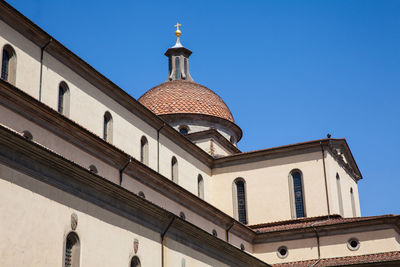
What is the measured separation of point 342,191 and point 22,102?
21270 millimetres

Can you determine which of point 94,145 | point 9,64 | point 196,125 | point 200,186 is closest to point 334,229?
point 200,186

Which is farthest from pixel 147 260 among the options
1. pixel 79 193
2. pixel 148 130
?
pixel 148 130

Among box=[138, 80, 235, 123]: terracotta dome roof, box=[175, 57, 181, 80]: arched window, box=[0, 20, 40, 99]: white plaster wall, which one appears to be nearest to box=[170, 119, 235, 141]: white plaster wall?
box=[138, 80, 235, 123]: terracotta dome roof

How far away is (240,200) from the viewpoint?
36812 millimetres

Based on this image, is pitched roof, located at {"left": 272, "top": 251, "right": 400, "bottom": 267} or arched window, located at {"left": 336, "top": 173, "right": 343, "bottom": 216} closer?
pitched roof, located at {"left": 272, "top": 251, "right": 400, "bottom": 267}

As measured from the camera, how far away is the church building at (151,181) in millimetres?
16266

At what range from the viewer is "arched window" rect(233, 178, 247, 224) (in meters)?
36.5

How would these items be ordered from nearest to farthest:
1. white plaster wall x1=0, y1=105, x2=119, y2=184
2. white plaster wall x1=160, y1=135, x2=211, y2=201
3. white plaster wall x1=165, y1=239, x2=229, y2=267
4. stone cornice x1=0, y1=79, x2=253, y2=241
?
1. white plaster wall x1=0, y1=105, x2=119, y2=184
2. stone cornice x1=0, y1=79, x2=253, y2=241
3. white plaster wall x1=165, y1=239, x2=229, y2=267
4. white plaster wall x1=160, y1=135, x2=211, y2=201

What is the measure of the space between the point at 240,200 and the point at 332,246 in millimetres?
5910

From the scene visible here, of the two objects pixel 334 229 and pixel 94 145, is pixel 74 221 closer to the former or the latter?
pixel 94 145

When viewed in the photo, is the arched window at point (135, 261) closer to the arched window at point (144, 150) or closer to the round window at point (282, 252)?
the arched window at point (144, 150)

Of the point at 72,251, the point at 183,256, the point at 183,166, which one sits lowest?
the point at 72,251

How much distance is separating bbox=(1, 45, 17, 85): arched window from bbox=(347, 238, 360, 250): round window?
18.8 m

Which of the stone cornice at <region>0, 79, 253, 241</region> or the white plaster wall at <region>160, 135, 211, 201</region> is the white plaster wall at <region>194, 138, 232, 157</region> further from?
the stone cornice at <region>0, 79, 253, 241</region>
